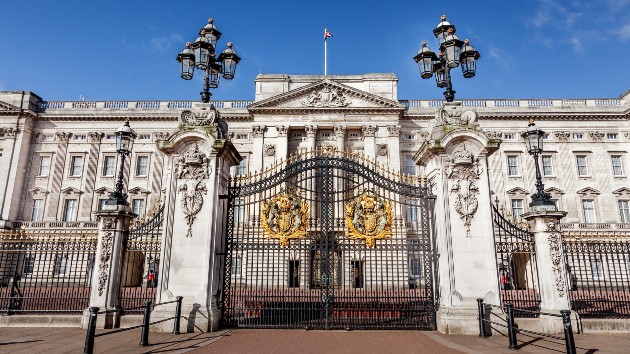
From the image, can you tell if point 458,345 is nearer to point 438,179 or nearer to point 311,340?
point 311,340

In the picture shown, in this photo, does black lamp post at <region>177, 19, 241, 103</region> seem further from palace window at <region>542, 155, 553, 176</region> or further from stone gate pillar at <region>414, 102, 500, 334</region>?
palace window at <region>542, 155, 553, 176</region>

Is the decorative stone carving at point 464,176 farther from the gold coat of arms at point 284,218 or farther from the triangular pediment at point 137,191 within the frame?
the triangular pediment at point 137,191

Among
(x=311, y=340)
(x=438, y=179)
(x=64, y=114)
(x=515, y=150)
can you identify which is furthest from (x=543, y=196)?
(x=64, y=114)

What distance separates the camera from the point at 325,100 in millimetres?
40312

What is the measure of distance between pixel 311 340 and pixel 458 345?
3.34m

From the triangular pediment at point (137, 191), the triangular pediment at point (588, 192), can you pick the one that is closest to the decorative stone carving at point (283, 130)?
the triangular pediment at point (137, 191)

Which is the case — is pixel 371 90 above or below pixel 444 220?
above

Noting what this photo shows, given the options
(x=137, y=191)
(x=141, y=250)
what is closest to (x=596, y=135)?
(x=141, y=250)

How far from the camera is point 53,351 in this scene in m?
8.21

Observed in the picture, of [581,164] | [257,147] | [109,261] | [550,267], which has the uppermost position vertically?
[257,147]

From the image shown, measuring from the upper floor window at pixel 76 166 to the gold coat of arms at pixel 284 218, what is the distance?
124 ft

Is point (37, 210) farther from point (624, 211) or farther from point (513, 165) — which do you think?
point (624, 211)

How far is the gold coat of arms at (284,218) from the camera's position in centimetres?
1163

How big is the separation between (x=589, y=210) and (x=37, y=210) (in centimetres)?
5522
